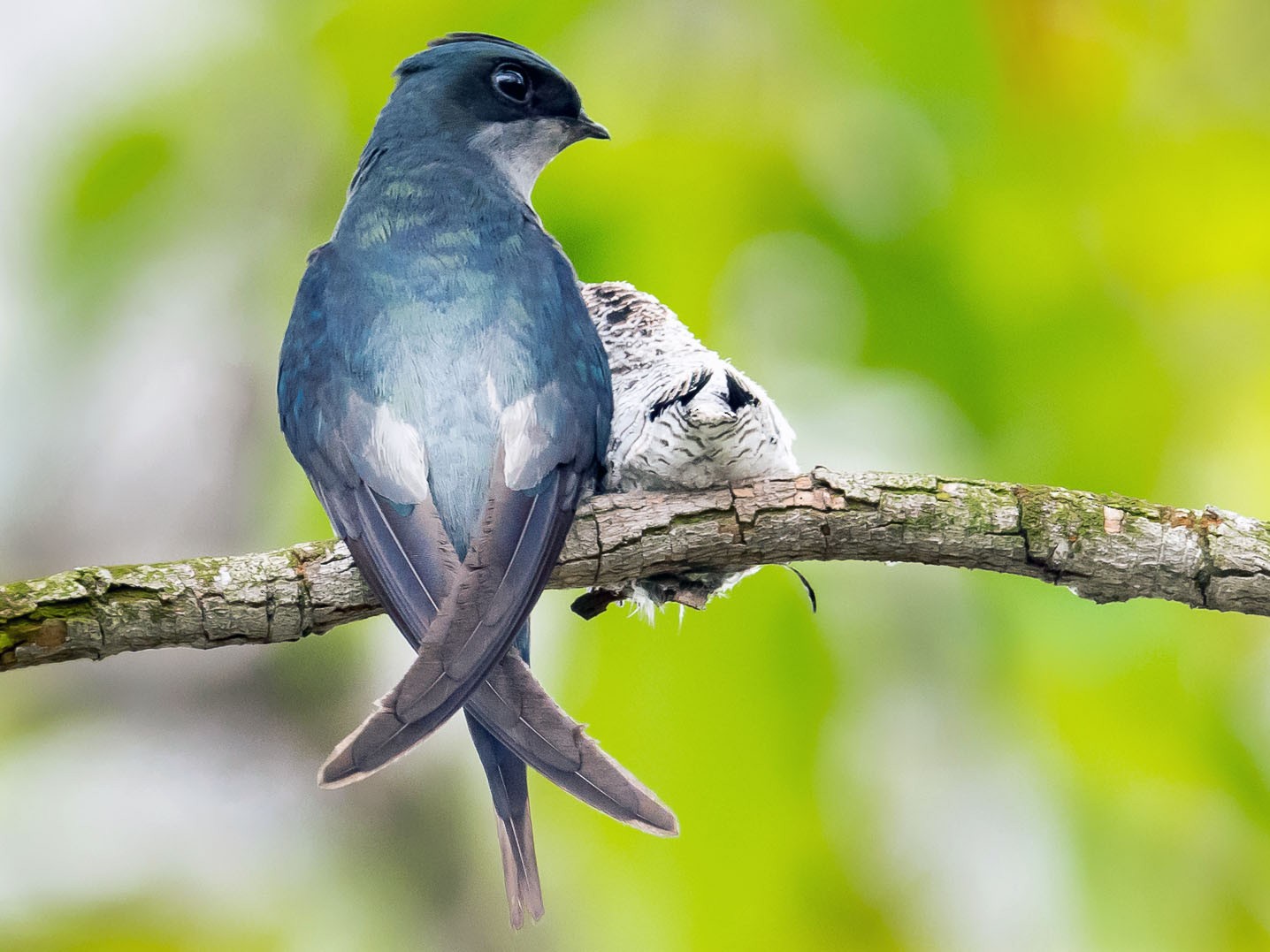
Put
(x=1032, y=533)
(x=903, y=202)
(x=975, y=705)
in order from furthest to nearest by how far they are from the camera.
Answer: (x=903, y=202)
(x=975, y=705)
(x=1032, y=533)

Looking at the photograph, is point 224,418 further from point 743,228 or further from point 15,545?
point 743,228

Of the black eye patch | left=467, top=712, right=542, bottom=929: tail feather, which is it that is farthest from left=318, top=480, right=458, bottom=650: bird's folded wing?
the black eye patch

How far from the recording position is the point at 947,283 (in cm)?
252

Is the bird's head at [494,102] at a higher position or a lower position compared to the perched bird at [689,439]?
higher

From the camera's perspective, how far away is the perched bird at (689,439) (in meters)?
2.07

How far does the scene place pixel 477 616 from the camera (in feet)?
5.74

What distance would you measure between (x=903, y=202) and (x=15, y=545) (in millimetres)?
2199

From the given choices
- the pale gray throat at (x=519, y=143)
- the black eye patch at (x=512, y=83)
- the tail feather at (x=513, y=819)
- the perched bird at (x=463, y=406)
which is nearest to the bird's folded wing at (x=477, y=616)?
the perched bird at (x=463, y=406)

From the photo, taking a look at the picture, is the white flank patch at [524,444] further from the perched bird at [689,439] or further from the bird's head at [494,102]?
the bird's head at [494,102]

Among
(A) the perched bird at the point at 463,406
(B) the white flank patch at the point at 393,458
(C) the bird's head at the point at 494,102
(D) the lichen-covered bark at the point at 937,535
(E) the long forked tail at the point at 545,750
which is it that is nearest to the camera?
(E) the long forked tail at the point at 545,750

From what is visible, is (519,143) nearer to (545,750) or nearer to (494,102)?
(494,102)

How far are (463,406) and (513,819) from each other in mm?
681

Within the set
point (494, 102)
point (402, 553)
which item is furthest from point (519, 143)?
point (402, 553)

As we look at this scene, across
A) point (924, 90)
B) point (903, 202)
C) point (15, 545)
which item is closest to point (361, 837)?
point (15, 545)
